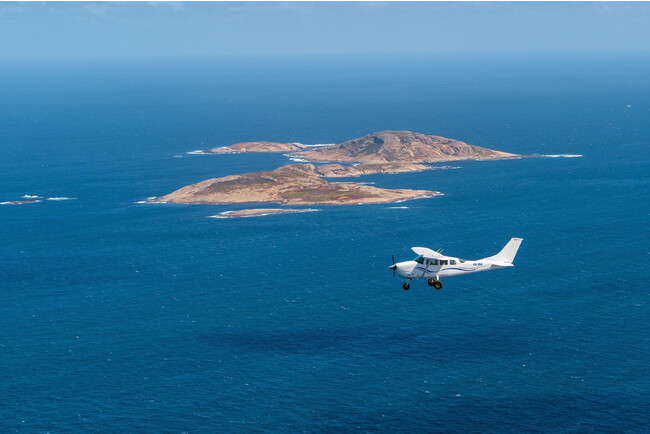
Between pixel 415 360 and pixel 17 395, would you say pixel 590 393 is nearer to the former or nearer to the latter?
pixel 415 360

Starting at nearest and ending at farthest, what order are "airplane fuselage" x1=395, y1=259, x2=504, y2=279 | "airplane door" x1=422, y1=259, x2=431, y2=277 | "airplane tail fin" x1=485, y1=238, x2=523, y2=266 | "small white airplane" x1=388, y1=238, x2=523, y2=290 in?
"small white airplane" x1=388, y1=238, x2=523, y2=290 < "airplane fuselage" x1=395, y1=259, x2=504, y2=279 < "airplane door" x1=422, y1=259, x2=431, y2=277 < "airplane tail fin" x1=485, y1=238, x2=523, y2=266

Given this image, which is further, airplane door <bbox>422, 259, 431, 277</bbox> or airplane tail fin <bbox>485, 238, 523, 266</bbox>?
airplane tail fin <bbox>485, 238, 523, 266</bbox>

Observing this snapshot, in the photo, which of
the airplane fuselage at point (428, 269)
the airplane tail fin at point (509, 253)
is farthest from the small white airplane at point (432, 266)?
the airplane tail fin at point (509, 253)

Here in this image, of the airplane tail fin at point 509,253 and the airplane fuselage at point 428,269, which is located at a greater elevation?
the airplane tail fin at point 509,253

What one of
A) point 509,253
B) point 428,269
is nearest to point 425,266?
point 428,269

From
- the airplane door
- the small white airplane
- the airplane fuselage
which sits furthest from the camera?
the airplane door

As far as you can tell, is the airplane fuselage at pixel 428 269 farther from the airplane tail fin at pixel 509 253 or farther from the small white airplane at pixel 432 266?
the airplane tail fin at pixel 509 253

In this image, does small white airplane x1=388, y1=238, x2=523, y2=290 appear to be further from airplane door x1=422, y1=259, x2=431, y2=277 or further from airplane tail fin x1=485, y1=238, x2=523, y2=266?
airplane tail fin x1=485, y1=238, x2=523, y2=266

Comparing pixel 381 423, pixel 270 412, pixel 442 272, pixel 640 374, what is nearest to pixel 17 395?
pixel 270 412

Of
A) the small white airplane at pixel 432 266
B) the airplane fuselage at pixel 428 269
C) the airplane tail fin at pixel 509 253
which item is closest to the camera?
the small white airplane at pixel 432 266

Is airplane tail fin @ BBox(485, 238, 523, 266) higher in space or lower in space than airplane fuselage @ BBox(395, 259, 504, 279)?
higher

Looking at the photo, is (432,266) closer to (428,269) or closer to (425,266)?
(428,269)

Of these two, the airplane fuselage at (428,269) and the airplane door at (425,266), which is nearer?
the airplane fuselage at (428,269)

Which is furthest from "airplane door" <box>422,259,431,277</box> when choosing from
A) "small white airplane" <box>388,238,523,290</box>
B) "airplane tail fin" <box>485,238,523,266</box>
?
"airplane tail fin" <box>485,238,523,266</box>
